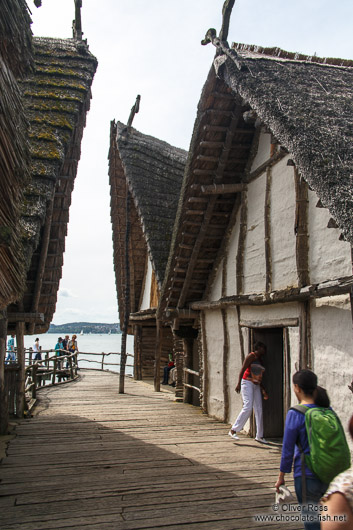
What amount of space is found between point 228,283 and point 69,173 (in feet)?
12.2

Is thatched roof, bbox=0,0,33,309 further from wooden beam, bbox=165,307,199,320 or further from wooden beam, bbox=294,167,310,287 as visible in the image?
wooden beam, bbox=165,307,199,320

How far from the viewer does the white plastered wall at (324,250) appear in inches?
180

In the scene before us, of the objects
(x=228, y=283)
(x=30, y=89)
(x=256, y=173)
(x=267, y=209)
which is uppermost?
(x=30, y=89)

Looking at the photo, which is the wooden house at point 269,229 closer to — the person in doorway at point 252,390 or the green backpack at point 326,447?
the person in doorway at point 252,390

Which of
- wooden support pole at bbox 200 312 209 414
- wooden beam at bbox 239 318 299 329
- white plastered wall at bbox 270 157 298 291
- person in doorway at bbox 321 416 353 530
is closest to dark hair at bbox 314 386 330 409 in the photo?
person in doorway at bbox 321 416 353 530

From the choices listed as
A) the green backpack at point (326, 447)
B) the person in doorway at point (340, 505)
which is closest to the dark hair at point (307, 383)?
the green backpack at point (326, 447)

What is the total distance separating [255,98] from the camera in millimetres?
4922

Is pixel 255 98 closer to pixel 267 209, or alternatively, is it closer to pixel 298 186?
pixel 298 186

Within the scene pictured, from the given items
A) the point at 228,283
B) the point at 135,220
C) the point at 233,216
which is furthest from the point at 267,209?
the point at 135,220

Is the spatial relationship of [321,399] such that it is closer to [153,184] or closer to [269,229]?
[269,229]

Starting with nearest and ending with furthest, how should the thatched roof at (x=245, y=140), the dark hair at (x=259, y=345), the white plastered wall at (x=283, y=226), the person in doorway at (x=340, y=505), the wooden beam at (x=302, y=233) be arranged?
the person in doorway at (x=340, y=505) < the thatched roof at (x=245, y=140) < the wooden beam at (x=302, y=233) < the white plastered wall at (x=283, y=226) < the dark hair at (x=259, y=345)

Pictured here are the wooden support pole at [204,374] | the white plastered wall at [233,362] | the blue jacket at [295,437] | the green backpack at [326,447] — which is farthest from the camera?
the wooden support pole at [204,374]

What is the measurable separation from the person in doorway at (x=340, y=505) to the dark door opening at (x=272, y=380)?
509cm

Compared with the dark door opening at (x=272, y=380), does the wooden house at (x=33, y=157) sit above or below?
above
